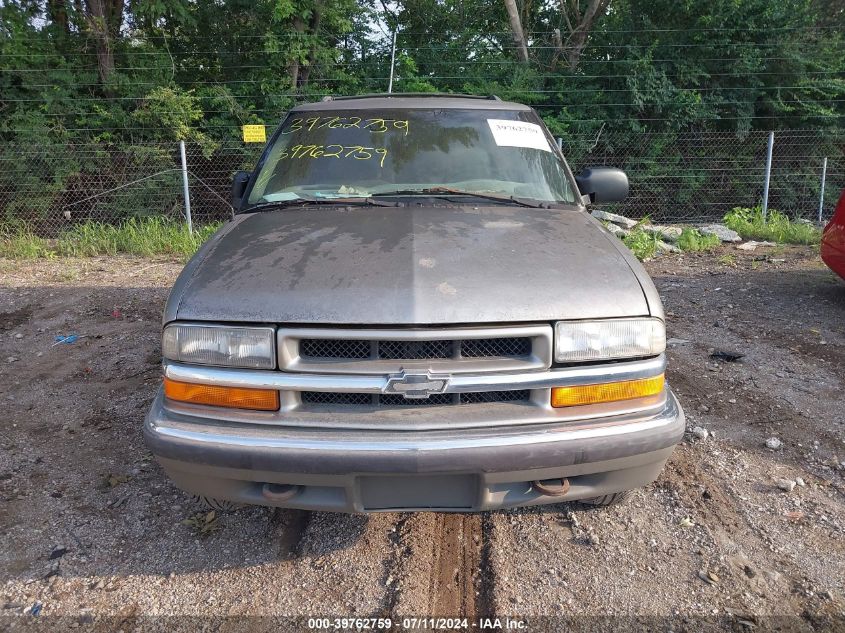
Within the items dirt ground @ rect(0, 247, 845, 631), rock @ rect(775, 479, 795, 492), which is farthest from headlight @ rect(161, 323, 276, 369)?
rock @ rect(775, 479, 795, 492)

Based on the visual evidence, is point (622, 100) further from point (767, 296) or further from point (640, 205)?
point (767, 296)

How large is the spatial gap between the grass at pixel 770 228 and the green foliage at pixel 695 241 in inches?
40.3

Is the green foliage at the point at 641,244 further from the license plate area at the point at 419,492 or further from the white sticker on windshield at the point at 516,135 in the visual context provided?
the license plate area at the point at 419,492

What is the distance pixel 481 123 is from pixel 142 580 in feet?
9.65

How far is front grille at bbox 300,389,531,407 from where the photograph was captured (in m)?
2.16

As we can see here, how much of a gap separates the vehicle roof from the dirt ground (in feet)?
7.59

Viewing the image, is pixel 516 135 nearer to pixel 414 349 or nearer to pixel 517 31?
pixel 414 349

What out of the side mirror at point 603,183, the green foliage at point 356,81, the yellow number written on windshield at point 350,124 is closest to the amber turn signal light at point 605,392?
the side mirror at point 603,183

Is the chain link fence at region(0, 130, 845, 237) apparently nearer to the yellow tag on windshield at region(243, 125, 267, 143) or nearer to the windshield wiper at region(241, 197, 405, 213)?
the yellow tag on windshield at region(243, 125, 267, 143)

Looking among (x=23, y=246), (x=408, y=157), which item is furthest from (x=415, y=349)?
(x=23, y=246)

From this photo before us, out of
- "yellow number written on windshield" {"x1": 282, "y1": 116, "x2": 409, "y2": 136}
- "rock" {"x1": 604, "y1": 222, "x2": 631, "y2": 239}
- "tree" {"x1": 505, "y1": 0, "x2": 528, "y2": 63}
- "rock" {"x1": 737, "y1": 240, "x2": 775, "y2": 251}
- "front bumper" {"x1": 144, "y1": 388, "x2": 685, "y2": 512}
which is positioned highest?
"tree" {"x1": 505, "y1": 0, "x2": 528, "y2": 63}

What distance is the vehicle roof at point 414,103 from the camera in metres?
3.69

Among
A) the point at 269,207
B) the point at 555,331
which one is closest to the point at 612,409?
the point at 555,331

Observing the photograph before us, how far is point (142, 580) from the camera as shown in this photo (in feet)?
8.01
